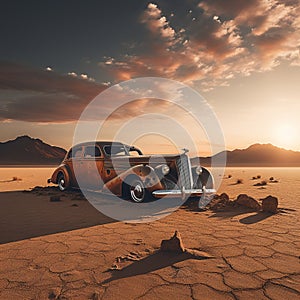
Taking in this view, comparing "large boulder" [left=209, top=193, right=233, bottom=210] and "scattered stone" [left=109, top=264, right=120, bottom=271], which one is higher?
"large boulder" [left=209, top=193, right=233, bottom=210]

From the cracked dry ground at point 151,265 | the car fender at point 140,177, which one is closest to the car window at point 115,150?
the car fender at point 140,177

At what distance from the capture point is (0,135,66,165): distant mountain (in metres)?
83.3

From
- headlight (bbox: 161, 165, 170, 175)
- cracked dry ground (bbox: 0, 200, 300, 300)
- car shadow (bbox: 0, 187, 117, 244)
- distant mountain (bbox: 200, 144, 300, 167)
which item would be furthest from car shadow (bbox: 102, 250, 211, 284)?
distant mountain (bbox: 200, 144, 300, 167)

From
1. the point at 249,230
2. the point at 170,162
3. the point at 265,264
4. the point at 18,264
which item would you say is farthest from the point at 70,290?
the point at 170,162

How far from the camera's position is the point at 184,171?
6.21 metres

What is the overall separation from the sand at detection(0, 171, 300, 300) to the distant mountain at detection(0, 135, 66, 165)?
80.1 m

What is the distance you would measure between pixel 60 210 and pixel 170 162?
9.36ft

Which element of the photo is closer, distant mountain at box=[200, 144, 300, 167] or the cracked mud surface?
the cracked mud surface

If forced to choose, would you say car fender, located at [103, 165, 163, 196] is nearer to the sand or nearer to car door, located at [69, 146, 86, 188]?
the sand

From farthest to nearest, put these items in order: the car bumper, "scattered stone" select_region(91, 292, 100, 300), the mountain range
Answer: the mountain range
the car bumper
"scattered stone" select_region(91, 292, 100, 300)

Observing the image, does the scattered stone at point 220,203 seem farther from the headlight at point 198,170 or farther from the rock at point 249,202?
the headlight at point 198,170

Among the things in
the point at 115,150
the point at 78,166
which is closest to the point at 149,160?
the point at 115,150

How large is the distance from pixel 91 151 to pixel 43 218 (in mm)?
3368

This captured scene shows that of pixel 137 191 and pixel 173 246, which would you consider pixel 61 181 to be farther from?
pixel 173 246
